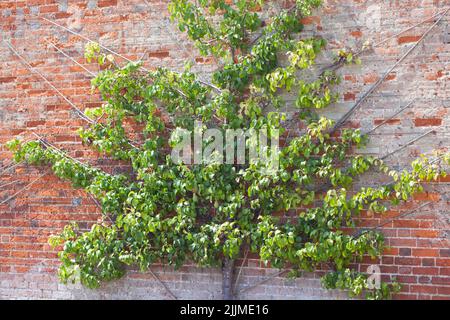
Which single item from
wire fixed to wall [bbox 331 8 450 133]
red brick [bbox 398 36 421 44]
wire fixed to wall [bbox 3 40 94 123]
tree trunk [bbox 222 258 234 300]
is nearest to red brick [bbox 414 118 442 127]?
wire fixed to wall [bbox 331 8 450 133]

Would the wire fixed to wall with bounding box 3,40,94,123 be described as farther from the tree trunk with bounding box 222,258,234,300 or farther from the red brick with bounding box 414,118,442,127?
the red brick with bounding box 414,118,442,127

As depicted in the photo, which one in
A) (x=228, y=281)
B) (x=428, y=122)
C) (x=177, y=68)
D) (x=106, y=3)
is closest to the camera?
(x=428, y=122)

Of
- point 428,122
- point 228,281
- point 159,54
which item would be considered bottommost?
point 228,281

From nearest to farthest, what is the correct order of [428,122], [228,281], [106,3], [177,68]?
[428,122]
[228,281]
[177,68]
[106,3]

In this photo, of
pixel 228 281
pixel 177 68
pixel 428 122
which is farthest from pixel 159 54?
pixel 428 122

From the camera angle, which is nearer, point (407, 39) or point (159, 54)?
point (407, 39)

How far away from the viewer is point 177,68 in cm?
425

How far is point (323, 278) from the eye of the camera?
12.4 feet

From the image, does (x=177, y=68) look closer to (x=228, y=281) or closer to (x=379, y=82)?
(x=379, y=82)

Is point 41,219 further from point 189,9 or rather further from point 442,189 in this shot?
point 442,189

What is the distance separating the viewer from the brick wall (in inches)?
146

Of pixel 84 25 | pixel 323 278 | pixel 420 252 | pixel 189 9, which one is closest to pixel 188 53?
pixel 189 9

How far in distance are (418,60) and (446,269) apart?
4.43 ft

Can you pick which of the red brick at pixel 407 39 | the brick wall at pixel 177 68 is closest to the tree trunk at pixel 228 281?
the brick wall at pixel 177 68
